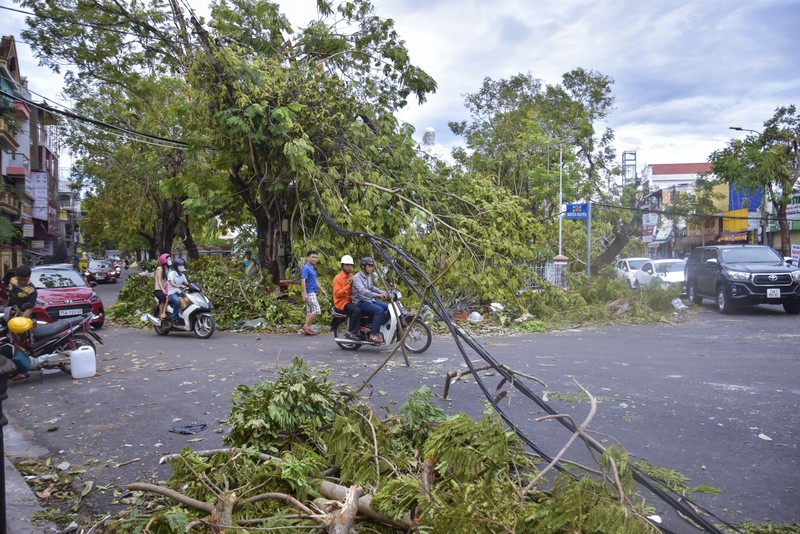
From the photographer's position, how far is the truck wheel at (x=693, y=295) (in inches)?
754

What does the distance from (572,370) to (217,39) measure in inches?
486

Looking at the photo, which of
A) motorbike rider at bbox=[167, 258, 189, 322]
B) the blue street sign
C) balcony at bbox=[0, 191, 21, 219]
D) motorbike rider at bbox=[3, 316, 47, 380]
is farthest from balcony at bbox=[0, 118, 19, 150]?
the blue street sign

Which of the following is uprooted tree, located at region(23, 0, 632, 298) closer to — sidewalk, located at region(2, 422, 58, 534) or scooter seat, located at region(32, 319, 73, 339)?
scooter seat, located at region(32, 319, 73, 339)

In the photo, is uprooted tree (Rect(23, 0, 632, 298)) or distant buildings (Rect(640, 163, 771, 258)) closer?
uprooted tree (Rect(23, 0, 632, 298))

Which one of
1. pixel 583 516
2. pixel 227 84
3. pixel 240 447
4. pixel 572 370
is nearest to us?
pixel 583 516

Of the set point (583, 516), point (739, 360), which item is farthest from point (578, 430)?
point (739, 360)

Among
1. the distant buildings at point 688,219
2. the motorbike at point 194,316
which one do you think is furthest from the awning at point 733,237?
the motorbike at point 194,316

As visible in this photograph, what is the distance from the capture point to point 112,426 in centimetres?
632

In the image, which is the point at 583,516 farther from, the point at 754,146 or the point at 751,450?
the point at 754,146

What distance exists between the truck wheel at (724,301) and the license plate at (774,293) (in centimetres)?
97

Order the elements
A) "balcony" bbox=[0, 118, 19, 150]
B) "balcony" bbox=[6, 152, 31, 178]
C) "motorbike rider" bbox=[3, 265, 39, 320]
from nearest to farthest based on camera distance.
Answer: "motorbike rider" bbox=[3, 265, 39, 320] < "balcony" bbox=[0, 118, 19, 150] < "balcony" bbox=[6, 152, 31, 178]

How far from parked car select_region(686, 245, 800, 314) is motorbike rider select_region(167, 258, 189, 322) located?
1376 cm

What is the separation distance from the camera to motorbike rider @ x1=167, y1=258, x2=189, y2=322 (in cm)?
1339

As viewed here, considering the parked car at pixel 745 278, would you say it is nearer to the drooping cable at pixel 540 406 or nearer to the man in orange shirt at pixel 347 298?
the man in orange shirt at pixel 347 298
